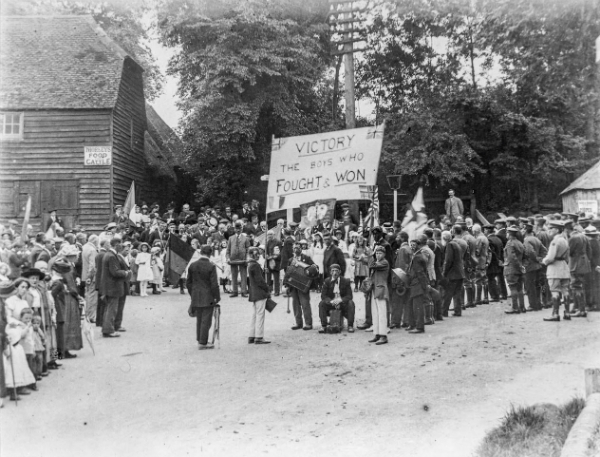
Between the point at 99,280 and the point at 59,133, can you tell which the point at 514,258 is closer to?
the point at 99,280

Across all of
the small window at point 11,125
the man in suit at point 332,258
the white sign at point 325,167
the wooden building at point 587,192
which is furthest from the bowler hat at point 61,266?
the wooden building at point 587,192

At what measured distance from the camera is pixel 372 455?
6.31m

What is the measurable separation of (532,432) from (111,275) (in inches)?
340

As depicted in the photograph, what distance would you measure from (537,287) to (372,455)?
395 inches

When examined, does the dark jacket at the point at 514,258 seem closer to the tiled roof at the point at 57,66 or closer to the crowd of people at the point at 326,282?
the crowd of people at the point at 326,282

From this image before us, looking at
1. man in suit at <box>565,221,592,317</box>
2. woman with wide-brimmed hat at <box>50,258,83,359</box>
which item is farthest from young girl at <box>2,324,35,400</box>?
man in suit at <box>565,221,592,317</box>

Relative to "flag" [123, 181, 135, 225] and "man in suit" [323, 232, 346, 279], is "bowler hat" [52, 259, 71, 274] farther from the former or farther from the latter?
"flag" [123, 181, 135, 225]

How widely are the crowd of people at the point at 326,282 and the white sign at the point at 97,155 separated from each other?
10691mm

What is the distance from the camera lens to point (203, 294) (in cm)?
1161

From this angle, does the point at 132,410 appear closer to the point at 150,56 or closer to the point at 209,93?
the point at 209,93

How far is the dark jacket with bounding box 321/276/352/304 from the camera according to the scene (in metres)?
12.9

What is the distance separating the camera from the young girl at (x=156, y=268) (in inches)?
736

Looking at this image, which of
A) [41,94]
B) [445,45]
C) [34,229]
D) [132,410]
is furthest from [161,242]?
[445,45]

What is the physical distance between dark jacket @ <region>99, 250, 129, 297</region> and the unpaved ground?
0.95m
